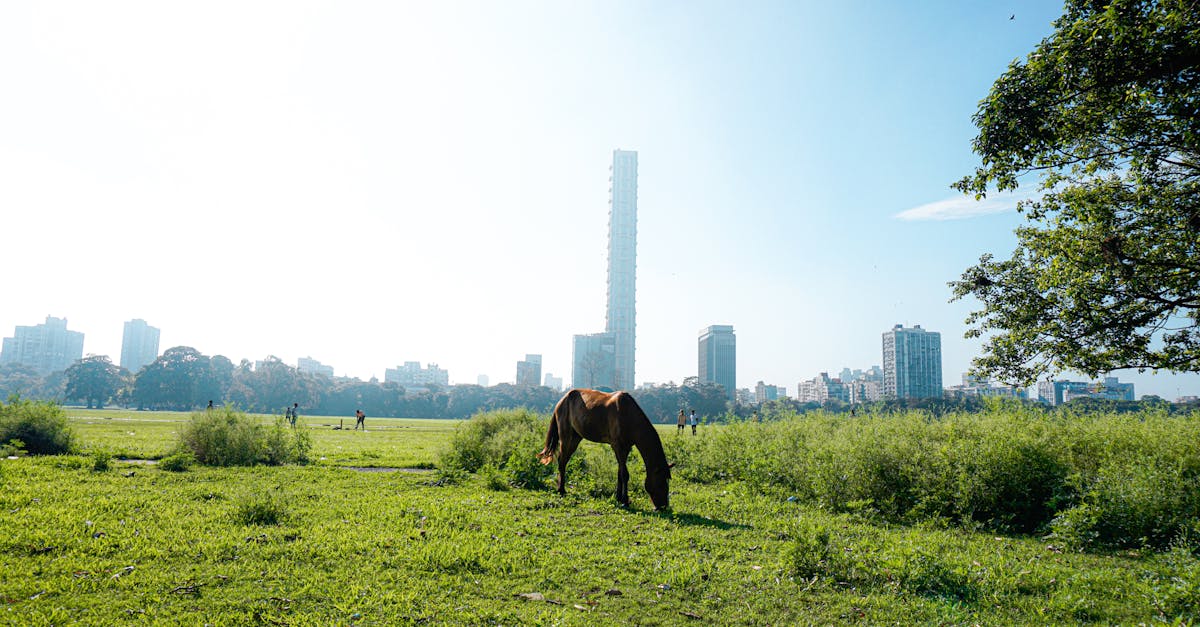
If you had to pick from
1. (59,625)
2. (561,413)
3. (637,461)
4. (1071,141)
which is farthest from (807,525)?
(637,461)

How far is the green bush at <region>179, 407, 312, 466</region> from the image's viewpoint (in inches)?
623

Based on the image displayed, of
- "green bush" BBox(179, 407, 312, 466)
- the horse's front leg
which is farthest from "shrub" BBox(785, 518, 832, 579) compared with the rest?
"green bush" BBox(179, 407, 312, 466)

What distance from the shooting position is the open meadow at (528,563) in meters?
5.81

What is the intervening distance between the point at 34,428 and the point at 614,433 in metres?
16.5

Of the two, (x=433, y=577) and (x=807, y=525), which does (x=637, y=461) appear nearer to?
(x=807, y=525)

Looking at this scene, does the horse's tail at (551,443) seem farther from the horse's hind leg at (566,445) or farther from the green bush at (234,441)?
the green bush at (234,441)

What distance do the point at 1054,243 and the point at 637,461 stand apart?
38.7 feet

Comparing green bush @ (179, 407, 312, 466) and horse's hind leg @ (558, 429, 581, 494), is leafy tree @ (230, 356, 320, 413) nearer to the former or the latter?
green bush @ (179, 407, 312, 466)

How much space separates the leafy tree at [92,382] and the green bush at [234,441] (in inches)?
4467

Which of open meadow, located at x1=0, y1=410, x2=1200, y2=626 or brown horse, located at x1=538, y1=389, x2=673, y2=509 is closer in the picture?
open meadow, located at x1=0, y1=410, x2=1200, y2=626

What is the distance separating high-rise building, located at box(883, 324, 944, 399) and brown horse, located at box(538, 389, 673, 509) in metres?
83.4

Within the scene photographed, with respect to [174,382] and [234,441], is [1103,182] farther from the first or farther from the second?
[174,382]

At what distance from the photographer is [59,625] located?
505 cm

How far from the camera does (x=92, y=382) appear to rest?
101m
